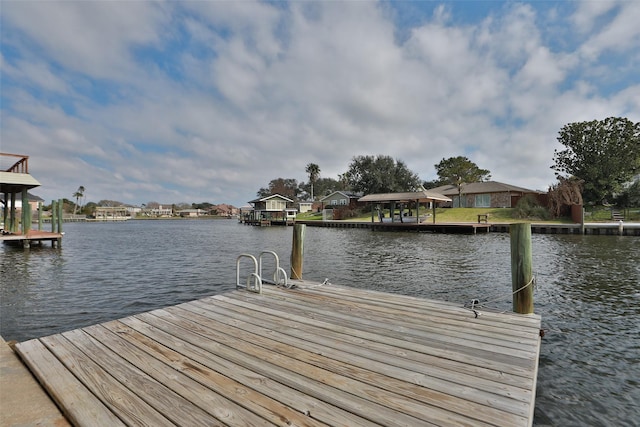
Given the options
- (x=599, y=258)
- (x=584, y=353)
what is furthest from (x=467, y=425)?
(x=599, y=258)

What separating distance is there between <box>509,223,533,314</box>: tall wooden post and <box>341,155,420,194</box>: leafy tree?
5477 centimetres

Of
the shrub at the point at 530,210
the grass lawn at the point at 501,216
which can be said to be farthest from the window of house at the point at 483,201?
the shrub at the point at 530,210

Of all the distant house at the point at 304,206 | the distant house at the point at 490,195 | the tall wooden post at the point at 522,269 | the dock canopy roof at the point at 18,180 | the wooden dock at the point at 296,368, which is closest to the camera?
the wooden dock at the point at 296,368

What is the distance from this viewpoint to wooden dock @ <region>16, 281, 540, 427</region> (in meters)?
2.52

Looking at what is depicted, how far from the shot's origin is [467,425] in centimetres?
235

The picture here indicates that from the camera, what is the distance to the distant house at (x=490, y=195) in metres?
44.5

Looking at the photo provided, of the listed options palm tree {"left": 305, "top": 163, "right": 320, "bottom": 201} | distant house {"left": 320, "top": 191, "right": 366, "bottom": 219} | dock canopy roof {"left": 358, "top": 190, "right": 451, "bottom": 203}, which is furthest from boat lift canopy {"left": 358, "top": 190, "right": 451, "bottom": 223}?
palm tree {"left": 305, "top": 163, "right": 320, "bottom": 201}

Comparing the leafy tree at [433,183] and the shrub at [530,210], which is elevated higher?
the leafy tree at [433,183]

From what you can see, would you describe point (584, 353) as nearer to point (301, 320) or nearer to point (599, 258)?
point (301, 320)

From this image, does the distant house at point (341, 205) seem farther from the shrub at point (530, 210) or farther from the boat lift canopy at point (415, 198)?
the shrub at point (530, 210)

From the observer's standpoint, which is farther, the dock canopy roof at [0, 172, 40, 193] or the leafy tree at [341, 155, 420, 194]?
the leafy tree at [341, 155, 420, 194]

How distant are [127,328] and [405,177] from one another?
5954cm

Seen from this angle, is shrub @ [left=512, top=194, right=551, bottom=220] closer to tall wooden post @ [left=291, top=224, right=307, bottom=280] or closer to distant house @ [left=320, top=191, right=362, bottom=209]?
distant house @ [left=320, top=191, right=362, bottom=209]

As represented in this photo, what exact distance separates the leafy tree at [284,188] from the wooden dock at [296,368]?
96.0 meters
